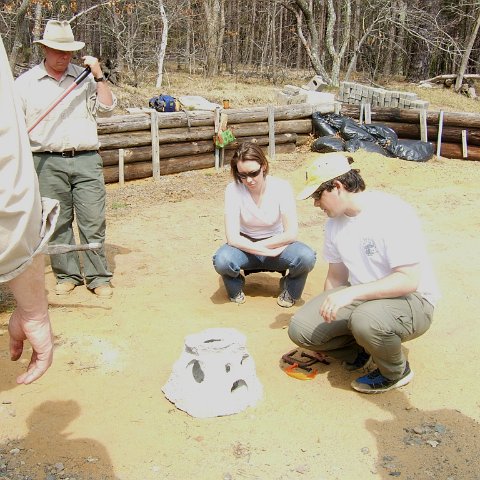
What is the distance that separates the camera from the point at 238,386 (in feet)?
11.5

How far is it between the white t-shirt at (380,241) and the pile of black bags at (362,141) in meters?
6.74

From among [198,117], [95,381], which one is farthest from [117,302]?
[198,117]

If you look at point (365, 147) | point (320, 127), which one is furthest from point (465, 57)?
point (365, 147)

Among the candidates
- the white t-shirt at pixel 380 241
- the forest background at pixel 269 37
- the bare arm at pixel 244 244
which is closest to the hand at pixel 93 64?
the bare arm at pixel 244 244

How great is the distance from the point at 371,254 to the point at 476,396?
97 cm

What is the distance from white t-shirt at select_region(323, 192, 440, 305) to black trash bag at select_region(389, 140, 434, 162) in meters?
7.04

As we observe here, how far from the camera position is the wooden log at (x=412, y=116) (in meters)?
10.7

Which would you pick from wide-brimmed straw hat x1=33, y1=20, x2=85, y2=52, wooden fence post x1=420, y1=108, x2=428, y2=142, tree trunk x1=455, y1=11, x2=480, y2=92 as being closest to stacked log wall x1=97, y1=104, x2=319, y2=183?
wooden fence post x1=420, y1=108, x2=428, y2=142

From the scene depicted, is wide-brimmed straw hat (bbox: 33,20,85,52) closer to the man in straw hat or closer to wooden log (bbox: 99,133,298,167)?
the man in straw hat

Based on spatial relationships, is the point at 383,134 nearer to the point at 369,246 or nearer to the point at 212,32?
the point at 369,246

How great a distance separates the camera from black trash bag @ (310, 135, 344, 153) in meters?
10.3

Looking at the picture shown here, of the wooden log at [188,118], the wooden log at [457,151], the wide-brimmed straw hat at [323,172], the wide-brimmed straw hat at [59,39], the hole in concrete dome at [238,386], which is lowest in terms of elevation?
the wooden log at [457,151]

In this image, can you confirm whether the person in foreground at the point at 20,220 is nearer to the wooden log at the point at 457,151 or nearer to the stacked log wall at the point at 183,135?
the stacked log wall at the point at 183,135

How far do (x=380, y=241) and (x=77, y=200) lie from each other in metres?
2.51
